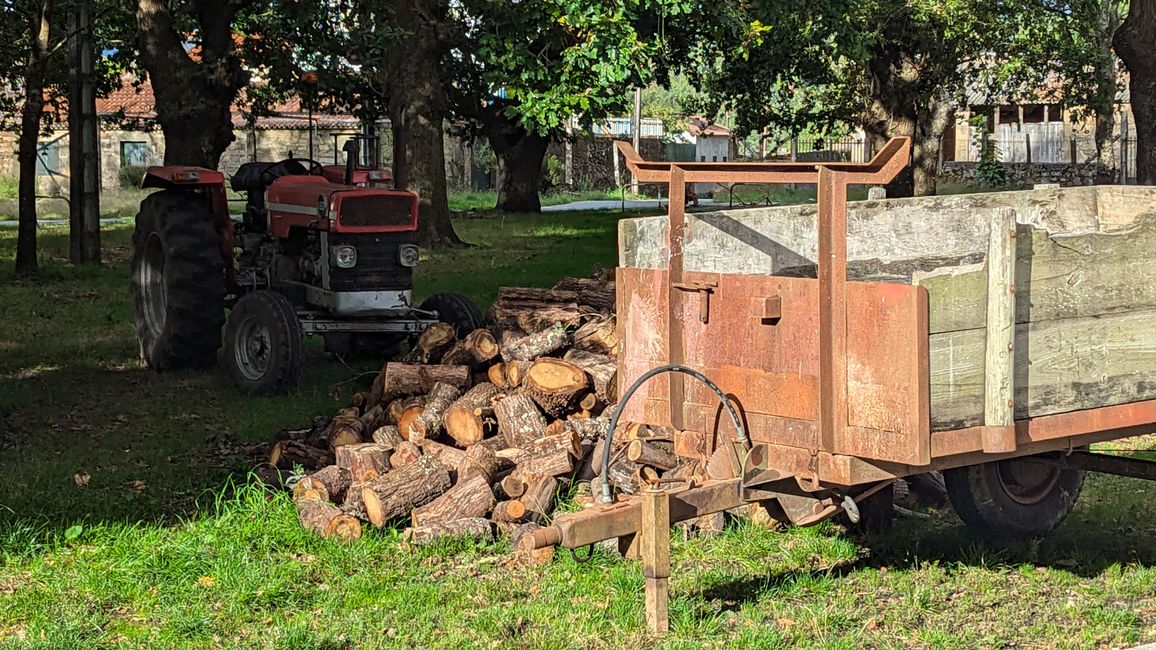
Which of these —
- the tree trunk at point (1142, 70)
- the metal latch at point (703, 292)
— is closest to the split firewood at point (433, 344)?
the metal latch at point (703, 292)

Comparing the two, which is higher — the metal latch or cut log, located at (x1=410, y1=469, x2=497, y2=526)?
the metal latch

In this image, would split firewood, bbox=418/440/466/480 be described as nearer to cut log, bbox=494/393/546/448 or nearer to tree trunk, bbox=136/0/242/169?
cut log, bbox=494/393/546/448

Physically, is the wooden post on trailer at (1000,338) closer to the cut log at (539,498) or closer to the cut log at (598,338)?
the cut log at (539,498)

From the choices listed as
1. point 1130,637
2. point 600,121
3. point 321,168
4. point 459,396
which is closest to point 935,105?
point 600,121

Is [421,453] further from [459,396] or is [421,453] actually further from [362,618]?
[362,618]

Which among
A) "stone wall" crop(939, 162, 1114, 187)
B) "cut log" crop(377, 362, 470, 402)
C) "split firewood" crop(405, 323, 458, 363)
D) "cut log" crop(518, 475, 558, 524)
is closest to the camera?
"cut log" crop(518, 475, 558, 524)

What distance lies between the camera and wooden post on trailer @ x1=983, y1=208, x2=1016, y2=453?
4.75 m

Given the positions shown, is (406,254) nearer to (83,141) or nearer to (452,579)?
(452,579)

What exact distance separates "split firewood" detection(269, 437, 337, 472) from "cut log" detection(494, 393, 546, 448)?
3.21 ft

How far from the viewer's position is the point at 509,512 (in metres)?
6.54

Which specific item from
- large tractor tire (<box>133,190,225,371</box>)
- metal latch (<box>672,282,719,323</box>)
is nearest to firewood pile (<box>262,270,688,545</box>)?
metal latch (<box>672,282,719,323</box>)

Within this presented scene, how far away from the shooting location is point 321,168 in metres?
11.2

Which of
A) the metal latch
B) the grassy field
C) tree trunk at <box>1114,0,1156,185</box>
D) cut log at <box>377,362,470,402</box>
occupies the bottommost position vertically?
the grassy field

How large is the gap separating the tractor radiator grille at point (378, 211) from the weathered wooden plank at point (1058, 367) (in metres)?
5.88
